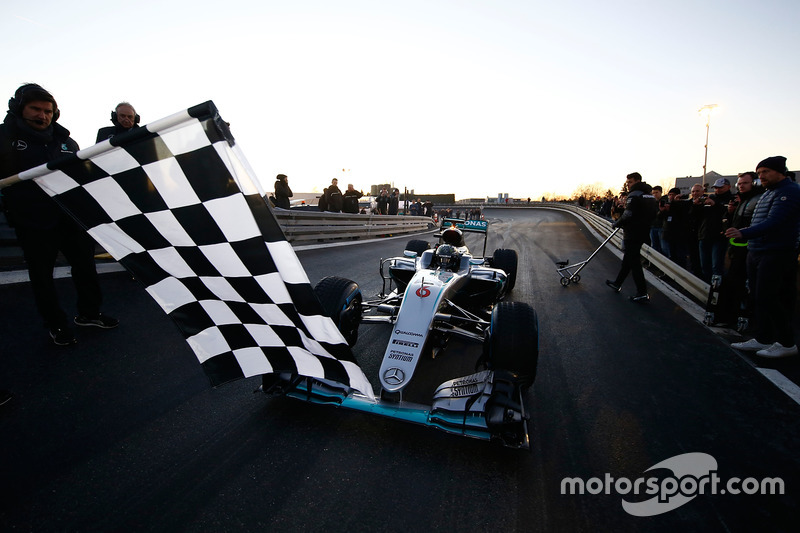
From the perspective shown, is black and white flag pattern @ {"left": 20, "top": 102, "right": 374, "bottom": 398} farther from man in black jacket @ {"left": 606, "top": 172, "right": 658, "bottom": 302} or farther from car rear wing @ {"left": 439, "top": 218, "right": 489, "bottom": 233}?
man in black jacket @ {"left": 606, "top": 172, "right": 658, "bottom": 302}

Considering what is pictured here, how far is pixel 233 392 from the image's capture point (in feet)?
8.52

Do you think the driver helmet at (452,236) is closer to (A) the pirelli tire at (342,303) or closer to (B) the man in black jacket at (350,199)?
(A) the pirelli tire at (342,303)

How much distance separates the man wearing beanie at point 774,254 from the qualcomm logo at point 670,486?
2.18m

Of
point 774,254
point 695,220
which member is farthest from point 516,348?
point 695,220

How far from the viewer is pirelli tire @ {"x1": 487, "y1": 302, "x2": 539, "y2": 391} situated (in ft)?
7.95

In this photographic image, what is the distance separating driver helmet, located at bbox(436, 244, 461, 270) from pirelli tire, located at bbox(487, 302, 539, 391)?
165 cm

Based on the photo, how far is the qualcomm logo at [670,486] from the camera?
5.96 feet

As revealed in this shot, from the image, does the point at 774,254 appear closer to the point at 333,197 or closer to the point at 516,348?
the point at 516,348

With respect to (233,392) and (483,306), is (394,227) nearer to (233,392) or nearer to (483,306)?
(483,306)

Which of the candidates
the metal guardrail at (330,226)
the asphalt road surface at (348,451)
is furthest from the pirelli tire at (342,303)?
the metal guardrail at (330,226)

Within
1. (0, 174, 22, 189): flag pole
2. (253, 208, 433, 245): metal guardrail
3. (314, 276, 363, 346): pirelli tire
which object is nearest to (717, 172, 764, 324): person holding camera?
(314, 276, 363, 346): pirelli tire

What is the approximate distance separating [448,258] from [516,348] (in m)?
1.87

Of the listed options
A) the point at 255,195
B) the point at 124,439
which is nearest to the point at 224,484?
the point at 124,439

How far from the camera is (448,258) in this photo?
4172mm
